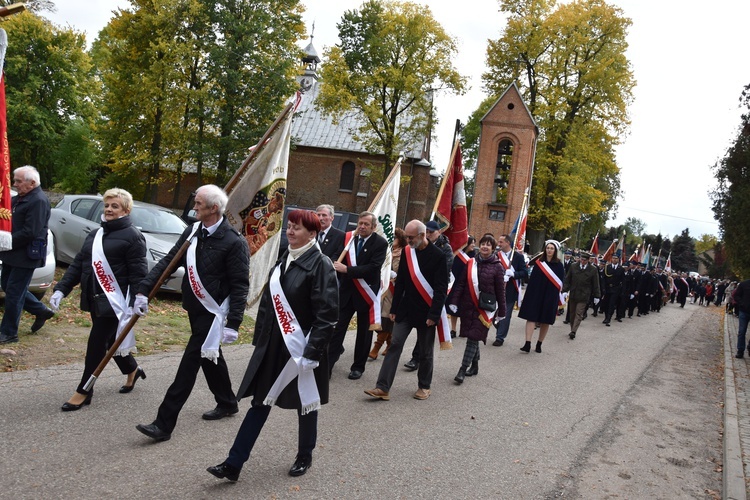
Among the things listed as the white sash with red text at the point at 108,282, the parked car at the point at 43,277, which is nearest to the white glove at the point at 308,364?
the white sash with red text at the point at 108,282

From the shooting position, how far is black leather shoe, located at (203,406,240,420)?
582 cm

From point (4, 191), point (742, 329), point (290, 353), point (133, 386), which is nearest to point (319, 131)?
point (742, 329)

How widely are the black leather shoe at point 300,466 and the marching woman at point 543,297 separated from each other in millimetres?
7781

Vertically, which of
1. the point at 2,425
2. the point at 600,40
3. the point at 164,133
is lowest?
the point at 2,425

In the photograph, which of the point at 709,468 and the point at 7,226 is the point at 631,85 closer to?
the point at 709,468

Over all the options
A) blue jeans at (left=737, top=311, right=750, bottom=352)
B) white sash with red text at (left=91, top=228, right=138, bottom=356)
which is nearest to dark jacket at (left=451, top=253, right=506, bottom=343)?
white sash with red text at (left=91, top=228, right=138, bottom=356)

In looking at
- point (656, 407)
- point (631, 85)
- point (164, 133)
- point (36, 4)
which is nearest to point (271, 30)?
point (164, 133)

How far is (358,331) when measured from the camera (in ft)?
27.2

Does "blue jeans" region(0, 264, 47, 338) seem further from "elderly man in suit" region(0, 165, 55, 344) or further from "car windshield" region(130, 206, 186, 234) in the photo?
"car windshield" region(130, 206, 186, 234)

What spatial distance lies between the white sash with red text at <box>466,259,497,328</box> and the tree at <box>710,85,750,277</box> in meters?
15.0

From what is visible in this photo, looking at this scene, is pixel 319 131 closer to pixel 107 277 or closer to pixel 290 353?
pixel 107 277

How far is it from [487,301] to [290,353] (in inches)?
186

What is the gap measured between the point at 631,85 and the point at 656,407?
32.8 meters

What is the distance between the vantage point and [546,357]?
462 inches
